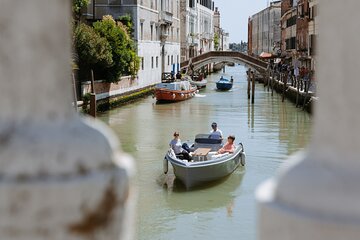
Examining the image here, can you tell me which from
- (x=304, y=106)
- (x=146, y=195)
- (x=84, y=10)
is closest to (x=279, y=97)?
(x=304, y=106)

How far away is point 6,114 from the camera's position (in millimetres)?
816

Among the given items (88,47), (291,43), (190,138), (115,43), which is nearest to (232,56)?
(291,43)

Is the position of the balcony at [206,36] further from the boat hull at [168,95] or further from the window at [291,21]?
the boat hull at [168,95]

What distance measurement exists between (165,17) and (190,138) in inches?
666

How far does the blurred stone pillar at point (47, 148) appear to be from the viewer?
78cm

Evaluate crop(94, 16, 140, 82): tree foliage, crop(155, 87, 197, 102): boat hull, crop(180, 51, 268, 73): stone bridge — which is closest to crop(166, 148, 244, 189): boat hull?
crop(94, 16, 140, 82): tree foliage

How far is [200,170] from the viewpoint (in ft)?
32.7

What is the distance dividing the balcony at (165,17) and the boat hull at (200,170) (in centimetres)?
2063

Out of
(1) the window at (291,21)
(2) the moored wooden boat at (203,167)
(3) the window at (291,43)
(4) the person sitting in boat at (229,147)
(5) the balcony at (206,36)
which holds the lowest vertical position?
(2) the moored wooden boat at (203,167)

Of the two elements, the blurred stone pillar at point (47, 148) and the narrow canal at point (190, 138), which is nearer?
the blurred stone pillar at point (47, 148)

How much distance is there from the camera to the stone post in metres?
A: 0.77

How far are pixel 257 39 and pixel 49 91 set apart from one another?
6622cm

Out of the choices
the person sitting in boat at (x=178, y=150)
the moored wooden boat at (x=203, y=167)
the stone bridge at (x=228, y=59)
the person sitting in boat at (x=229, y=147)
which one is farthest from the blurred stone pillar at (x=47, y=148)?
the stone bridge at (x=228, y=59)

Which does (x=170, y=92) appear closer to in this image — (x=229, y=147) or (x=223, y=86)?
(x=223, y=86)
